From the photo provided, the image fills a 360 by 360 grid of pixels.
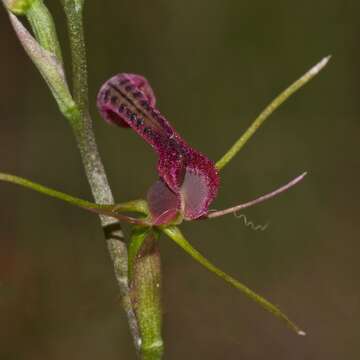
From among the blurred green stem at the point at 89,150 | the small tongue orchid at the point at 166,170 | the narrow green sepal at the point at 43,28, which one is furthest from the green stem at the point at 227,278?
the narrow green sepal at the point at 43,28

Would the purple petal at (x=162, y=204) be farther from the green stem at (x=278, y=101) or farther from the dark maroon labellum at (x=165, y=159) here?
the green stem at (x=278, y=101)

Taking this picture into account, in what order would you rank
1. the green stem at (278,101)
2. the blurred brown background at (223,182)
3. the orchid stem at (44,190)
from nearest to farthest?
the orchid stem at (44,190) → the green stem at (278,101) → the blurred brown background at (223,182)

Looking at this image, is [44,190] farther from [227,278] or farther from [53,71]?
[227,278]

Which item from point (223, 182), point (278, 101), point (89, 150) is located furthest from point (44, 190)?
point (223, 182)

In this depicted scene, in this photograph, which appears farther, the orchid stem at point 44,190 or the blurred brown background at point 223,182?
the blurred brown background at point 223,182

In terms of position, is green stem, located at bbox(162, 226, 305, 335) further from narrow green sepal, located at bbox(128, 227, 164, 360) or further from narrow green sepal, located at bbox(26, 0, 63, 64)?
narrow green sepal, located at bbox(26, 0, 63, 64)

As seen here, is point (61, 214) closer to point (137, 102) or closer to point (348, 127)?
point (348, 127)

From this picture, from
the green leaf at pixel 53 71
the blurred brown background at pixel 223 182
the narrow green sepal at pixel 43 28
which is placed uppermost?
the narrow green sepal at pixel 43 28

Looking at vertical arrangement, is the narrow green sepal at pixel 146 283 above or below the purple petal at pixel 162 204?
below
